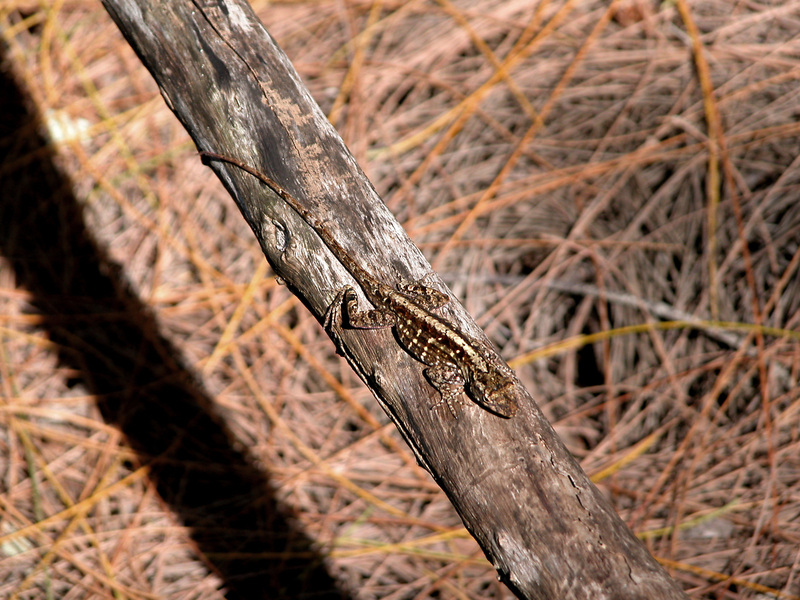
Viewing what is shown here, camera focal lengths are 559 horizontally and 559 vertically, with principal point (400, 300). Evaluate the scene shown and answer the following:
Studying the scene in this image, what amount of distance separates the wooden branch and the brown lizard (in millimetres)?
38

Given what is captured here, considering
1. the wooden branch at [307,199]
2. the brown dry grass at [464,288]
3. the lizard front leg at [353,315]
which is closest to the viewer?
the wooden branch at [307,199]

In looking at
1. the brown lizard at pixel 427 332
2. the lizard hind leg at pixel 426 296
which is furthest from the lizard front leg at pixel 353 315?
the lizard hind leg at pixel 426 296

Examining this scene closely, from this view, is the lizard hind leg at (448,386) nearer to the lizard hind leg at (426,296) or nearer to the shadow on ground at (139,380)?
the lizard hind leg at (426,296)

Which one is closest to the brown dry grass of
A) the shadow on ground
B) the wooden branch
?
the shadow on ground

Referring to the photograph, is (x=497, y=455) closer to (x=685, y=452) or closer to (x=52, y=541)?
(x=685, y=452)

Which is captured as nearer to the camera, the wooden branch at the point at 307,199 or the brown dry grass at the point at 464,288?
the wooden branch at the point at 307,199

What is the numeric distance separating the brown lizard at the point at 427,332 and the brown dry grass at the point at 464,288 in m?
1.45

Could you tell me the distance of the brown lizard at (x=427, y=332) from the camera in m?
2.29

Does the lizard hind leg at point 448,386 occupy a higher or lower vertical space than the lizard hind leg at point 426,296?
lower

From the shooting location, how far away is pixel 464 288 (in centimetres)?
414

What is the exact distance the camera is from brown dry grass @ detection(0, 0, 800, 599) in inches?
130

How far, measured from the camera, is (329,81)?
4535 mm

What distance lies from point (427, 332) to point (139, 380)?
2376 mm

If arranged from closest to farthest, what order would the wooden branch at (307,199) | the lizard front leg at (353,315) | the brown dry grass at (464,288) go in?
the wooden branch at (307,199)
the lizard front leg at (353,315)
the brown dry grass at (464,288)
